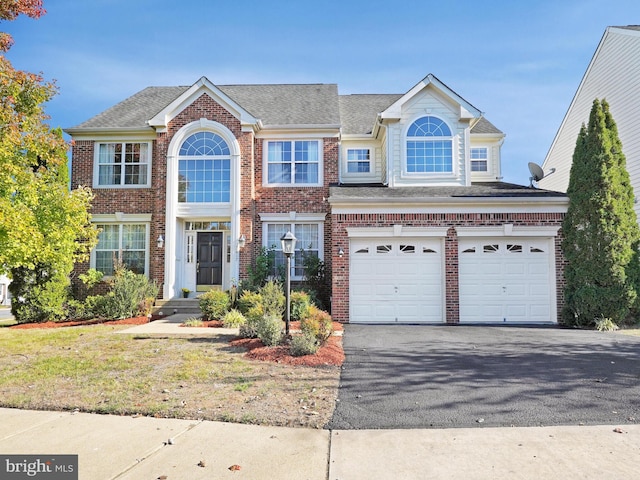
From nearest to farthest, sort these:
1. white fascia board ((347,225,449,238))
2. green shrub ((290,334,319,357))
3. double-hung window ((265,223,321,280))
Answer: green shrub ((290,334,319,357))
white fascia board ((347,225,449,238))
double-hung window ((265,223,321,280))

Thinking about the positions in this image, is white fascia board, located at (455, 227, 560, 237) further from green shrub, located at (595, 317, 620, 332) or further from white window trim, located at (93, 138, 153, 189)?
white window trim, located at (93, 138, 153, 189)

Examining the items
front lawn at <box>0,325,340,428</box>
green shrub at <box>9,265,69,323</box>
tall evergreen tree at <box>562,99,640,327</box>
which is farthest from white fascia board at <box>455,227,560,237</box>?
green shrub at <box>9,265,69,323</box>

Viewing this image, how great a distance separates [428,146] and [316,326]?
8934 millimetres

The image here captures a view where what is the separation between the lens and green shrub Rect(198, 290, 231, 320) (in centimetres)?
1273

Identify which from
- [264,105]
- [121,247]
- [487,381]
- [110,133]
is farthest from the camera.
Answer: [264,105]

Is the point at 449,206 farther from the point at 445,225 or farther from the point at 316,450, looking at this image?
the point at 316,450

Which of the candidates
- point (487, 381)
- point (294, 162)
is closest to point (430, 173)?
point (294, 162)

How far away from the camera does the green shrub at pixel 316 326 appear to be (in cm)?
841

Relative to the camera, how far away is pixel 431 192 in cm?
1388

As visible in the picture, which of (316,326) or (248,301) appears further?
(248,301)

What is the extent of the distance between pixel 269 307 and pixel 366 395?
5648 millimetres

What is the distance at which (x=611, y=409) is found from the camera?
521cm

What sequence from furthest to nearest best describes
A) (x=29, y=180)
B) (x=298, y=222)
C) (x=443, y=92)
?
(x=298, y=222), (x=443, y=92), (x=29, y=180)

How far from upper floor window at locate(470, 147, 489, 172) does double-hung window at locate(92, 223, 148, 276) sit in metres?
12.3
